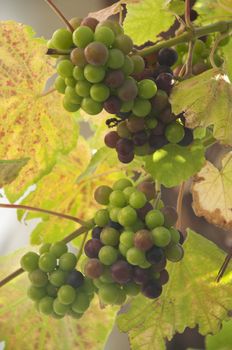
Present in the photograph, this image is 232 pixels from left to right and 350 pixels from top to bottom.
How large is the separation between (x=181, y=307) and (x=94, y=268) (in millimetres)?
168

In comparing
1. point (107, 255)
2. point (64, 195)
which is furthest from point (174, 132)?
point (64, 195)

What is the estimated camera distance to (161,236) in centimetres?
53

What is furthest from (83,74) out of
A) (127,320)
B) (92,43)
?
(127,320)

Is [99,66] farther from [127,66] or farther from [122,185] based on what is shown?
[122,185]

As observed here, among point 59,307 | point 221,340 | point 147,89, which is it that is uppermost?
point 147,89

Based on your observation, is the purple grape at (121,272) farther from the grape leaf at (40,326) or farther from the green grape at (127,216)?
the grape leaf at (40,326)

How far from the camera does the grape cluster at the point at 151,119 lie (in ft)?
1.72

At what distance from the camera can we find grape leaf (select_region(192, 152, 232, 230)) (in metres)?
0.65

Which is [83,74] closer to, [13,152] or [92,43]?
[92,43]

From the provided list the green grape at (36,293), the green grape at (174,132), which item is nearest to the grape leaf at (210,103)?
the green grape at (174,132)

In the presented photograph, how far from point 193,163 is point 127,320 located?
200mm

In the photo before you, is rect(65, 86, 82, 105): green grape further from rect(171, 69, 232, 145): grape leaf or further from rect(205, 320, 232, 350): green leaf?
rect(205, 320, 232, 350): green leaf

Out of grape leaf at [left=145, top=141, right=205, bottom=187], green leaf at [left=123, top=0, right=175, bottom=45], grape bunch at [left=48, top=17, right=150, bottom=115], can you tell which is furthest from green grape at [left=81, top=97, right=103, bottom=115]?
green leaf at [left=123, top=0, right=175, bottom=45]

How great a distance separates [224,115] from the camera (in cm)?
56
